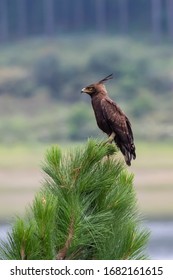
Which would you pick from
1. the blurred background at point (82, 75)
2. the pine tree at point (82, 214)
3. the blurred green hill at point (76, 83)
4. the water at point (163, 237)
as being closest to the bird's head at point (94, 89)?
the pine tree at point (82, 214)

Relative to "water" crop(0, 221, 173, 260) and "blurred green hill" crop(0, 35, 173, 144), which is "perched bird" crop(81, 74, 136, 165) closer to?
"water" crop(0, 221, 173, 260)

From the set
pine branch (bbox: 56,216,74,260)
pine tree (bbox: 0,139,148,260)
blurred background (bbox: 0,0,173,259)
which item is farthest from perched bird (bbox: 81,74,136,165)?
blurred background (bbox: 0,0,173,259)

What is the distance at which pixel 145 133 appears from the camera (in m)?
28.9

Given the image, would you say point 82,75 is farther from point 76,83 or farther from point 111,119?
point 111,119

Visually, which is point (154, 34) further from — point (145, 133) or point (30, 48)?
point (145, 133)

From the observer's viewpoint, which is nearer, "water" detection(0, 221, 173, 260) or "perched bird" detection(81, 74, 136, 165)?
"perched bird" detection(81, 74, 136, 165)

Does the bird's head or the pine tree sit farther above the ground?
the bird's head

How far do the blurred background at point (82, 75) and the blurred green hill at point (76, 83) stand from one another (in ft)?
0.09

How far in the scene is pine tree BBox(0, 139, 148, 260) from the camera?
10.6ft

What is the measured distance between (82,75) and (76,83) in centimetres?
30

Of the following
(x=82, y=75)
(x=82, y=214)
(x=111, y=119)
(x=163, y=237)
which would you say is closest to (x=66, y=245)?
(x=82, y=214)

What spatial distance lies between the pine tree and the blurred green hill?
23.2 metres

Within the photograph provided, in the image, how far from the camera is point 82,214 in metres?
3.38

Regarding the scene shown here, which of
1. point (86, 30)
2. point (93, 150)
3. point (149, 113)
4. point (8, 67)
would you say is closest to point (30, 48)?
point (86, 30)
